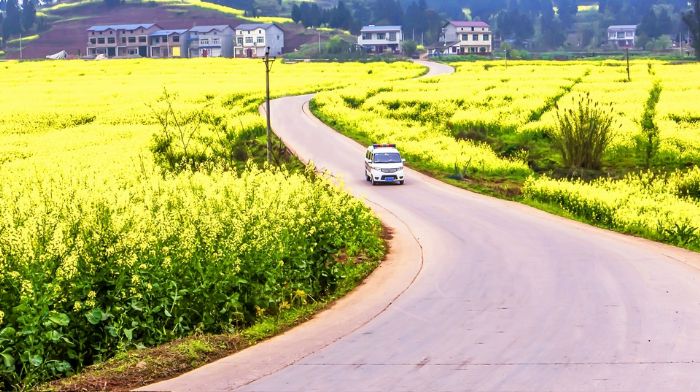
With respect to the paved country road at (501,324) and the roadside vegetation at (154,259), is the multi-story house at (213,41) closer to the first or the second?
the roadside vegetation at (154,259)

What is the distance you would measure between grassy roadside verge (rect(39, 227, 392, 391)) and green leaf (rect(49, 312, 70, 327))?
2.22 feet

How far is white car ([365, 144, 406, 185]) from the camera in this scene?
38.3 meters

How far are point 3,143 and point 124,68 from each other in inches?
3166

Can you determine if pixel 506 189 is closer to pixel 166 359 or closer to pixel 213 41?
pixel 166 359

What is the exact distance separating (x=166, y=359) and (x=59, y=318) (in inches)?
57.3

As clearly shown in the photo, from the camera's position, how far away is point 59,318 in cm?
1207

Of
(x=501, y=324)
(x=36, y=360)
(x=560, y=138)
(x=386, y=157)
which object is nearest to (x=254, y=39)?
(x=560, y=138)

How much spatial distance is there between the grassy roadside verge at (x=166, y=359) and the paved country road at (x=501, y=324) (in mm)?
237

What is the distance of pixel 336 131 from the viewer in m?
59.0

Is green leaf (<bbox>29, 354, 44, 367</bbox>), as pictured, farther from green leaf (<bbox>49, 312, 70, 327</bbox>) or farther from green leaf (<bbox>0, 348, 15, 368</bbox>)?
green leaf (<bbox>49, 312, 70, 327</bbox>)

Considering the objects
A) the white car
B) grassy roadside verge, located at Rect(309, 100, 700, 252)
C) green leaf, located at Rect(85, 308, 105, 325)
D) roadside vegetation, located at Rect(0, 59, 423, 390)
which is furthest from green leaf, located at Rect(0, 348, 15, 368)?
the white car

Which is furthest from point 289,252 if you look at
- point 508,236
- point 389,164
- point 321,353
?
point 389,164

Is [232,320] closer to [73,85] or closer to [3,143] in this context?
[3,143]

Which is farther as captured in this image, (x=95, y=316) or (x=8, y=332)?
(x=95, y=316)
